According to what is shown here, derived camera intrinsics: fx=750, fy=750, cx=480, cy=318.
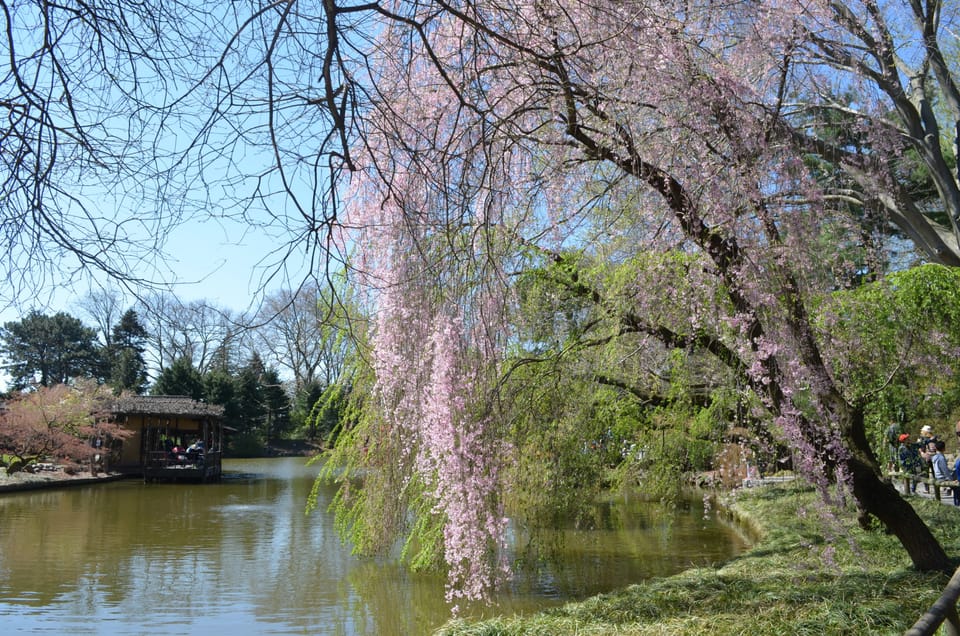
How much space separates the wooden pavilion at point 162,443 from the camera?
934 inches

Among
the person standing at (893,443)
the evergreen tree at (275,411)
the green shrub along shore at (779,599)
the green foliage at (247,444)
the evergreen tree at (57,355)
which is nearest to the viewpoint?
the green shrub along shore at (779,599)

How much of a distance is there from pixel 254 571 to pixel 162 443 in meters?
20.1

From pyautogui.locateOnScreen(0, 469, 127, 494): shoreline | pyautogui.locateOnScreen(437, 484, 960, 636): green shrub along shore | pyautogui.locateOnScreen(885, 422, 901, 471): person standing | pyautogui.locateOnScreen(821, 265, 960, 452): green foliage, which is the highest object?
pyautogui.locateOnScreen(821, 265, 960, 452): green foliage

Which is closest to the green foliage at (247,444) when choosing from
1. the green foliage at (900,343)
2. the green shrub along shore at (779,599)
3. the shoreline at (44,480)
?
the shoreline at (44,480)

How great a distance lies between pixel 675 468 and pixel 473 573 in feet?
14.3

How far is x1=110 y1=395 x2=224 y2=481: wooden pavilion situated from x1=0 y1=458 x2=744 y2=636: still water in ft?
27.7

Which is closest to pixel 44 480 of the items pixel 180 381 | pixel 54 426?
pixel 54 426

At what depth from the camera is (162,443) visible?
2739 centimetres

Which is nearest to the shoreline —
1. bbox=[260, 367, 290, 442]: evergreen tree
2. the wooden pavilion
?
the wooden pavilion

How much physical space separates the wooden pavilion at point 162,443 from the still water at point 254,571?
8.45 metres

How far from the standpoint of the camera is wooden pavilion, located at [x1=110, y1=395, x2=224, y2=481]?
23.7 meters

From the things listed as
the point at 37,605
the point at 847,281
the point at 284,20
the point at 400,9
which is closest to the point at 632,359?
the point at 847,281

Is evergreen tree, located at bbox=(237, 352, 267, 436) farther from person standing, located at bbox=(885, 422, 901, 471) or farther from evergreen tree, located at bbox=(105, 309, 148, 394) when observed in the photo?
person standing, located at bbox=(885, 422, 901, 471)

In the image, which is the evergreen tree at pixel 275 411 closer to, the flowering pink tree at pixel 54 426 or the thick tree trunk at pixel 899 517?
the flowering pink tree at pixel 54 426
